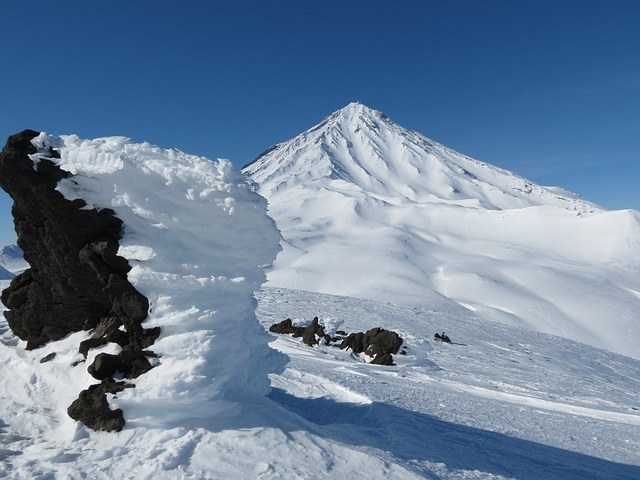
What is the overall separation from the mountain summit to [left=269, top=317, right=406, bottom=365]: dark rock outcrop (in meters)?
80.9

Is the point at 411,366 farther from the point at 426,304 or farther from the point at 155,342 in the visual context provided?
the point at 426,304

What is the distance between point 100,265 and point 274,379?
170 inches

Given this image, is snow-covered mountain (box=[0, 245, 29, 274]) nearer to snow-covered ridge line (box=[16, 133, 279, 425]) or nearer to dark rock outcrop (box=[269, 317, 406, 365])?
dark rock outcrop (box=[269, 317, 406, 365])

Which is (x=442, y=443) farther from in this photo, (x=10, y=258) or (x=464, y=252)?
(x=10, y=258)

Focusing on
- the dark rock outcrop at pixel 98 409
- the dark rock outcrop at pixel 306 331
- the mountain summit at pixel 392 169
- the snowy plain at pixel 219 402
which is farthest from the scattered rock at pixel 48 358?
the mountain summit at pixel 392 169

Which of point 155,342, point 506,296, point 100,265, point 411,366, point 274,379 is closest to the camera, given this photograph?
point 155,342

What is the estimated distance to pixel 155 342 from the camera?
6512 mm

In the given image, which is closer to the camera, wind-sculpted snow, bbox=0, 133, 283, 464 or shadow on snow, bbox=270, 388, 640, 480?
wind-sculpted snow, bbox=0, 133, 283, 464

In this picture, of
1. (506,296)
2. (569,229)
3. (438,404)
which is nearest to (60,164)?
(438,404)

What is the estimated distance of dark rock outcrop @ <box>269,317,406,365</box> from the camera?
49.3ft

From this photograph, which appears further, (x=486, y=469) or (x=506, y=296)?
(x=506, y=296)

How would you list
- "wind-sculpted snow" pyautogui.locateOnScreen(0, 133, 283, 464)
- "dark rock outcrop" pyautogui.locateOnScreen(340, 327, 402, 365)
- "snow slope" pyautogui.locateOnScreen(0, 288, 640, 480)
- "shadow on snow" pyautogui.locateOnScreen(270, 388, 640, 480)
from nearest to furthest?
"snow slope" pyautogui.locateOnScreen(0, 288, 640, 480)
"wind-sculpted snow" pyautogui.locateOnScreen(0, 133, 283, 464)
"shadow on snow" pyautogui.locateOnScreen(270, 388, 640, 480)
"dark rock outcrop" pyautogui.locateOnScreen(340, 327, 402, 365)

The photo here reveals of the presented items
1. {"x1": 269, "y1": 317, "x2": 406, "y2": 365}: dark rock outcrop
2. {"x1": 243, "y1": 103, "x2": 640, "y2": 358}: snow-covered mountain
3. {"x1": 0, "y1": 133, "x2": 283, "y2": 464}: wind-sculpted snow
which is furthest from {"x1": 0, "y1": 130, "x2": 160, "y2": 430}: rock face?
{"x1": 243, "y1": 103, "x2": 640, "y2": 358}: snow-covered mountain

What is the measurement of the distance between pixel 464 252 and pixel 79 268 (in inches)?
2266
